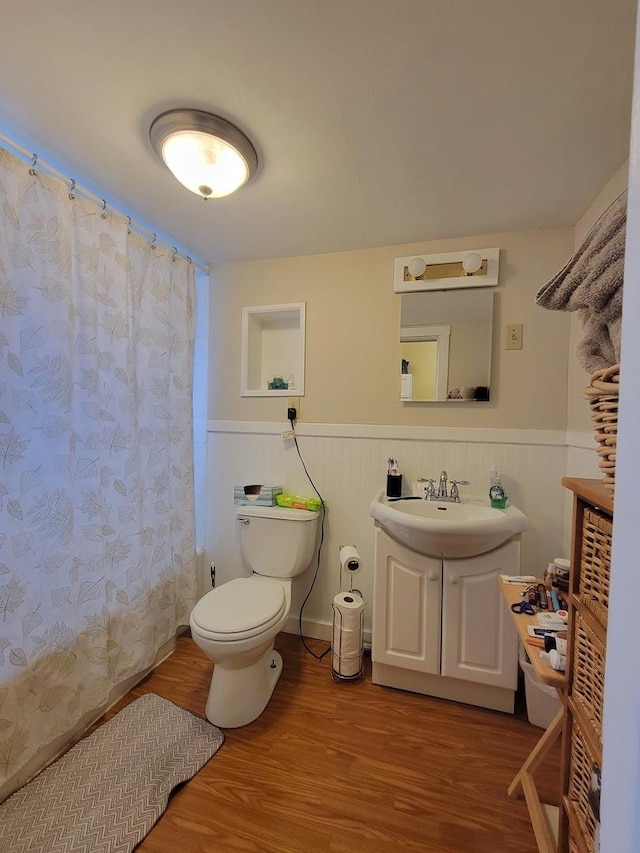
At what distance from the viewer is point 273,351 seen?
2008 millimetres

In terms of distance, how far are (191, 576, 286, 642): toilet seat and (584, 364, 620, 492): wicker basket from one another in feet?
3.91

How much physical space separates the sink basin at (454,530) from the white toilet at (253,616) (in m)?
0.49

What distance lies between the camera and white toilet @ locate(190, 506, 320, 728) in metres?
1.24

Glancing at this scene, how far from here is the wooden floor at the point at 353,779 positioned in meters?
0.96

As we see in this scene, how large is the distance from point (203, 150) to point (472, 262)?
1149 millimetres

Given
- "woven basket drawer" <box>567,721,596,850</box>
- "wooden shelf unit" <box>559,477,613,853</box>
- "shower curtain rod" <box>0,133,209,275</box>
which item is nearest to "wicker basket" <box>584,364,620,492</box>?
"wooden shelf unit" <box>559,477,613,853</box>

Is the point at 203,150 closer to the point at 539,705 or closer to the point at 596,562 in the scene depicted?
the point at 596,562

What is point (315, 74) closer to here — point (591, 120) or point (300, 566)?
point (591, 120)

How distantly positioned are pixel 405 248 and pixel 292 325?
0.71 m

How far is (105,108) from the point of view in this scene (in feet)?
3.29

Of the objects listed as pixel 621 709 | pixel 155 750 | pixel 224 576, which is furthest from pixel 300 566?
pixel 621 709

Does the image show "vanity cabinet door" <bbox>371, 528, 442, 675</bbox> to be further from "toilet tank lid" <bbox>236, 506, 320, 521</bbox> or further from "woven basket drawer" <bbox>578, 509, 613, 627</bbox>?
"woven basket drawer" <bbox>578, 509, 613, 627</bbox>

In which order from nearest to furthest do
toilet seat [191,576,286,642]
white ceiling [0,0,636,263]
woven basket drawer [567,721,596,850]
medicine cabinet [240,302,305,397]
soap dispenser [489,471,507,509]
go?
woven basket drawer [567,721,596,850] < white ceiling [0,0,636,263] < toilet seat [191,576,286,642] < soap dispenser [489,471,507,509] < medicine cabinet [240,302,305,397]

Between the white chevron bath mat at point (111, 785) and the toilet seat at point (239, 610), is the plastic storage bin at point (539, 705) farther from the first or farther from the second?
the white chevron bath mat at point (111, 785)
